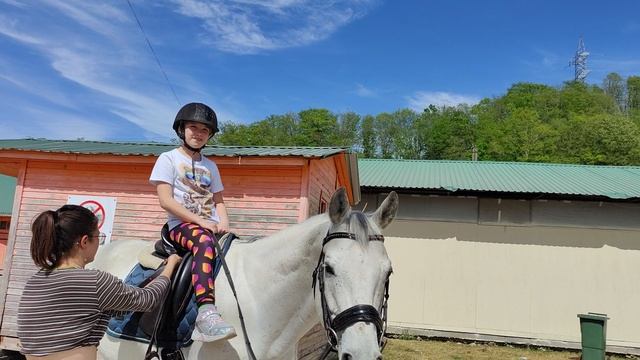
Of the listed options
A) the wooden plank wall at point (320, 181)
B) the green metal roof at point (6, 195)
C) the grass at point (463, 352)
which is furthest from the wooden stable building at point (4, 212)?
the grass at point (463, 352)

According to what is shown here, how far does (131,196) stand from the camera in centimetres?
846

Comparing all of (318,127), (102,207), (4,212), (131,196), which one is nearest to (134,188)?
(131,196)

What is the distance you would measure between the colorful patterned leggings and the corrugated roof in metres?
10.5

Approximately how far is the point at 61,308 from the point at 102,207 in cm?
699

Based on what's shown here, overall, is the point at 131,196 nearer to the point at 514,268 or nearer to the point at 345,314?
the point at 345,314

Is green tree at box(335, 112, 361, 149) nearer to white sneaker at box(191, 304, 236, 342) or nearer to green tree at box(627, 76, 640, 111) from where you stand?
green tree at box(627, 76, 640, 111)

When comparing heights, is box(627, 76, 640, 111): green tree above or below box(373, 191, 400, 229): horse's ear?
above

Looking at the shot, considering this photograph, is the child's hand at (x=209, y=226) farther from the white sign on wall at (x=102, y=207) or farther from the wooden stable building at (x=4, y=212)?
the wooden stable building at (x=4, y=212)

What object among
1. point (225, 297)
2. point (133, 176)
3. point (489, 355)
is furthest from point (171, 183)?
point (489, 355)

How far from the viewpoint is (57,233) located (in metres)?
2.18

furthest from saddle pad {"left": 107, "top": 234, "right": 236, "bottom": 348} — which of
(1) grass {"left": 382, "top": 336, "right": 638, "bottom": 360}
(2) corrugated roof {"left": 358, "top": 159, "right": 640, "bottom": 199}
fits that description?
(2) corrugated roof {"left": 358, "top": 159, "right": 640, "bottom": 199}

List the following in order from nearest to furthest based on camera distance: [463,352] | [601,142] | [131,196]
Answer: [131,196] < [463,352] < [601,142]

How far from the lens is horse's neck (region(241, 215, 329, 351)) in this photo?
2.50 meters

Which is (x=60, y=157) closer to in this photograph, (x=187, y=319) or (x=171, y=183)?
(x=171, y=183)
